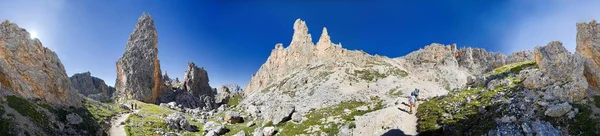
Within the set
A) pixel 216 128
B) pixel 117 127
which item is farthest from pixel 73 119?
pixel 216 128

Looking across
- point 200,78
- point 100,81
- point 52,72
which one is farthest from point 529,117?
point 100,81

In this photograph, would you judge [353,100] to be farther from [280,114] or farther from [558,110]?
[558,110]

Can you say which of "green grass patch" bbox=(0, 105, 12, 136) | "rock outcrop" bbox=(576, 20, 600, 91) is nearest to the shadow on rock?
"rock outcrop" bbox=(576, 20, 600, 91)

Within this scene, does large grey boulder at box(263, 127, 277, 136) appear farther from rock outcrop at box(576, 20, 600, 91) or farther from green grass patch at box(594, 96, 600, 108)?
rock outcrop at box(576, 20, 600, 91)

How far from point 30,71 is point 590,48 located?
76800 millimetres

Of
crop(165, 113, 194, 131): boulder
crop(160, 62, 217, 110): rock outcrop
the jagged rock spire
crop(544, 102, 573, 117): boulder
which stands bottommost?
crop(544, 102, 573, 117): boulder

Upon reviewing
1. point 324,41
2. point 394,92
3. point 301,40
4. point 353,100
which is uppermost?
point 301,40

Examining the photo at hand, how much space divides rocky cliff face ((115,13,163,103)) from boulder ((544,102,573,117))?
110721mm

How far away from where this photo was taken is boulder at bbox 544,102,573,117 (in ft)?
111

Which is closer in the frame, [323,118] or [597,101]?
[597,101]

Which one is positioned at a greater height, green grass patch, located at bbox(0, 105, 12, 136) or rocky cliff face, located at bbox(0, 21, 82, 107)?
rocky cliff face, located at bbox(0, 21, 82, 107)

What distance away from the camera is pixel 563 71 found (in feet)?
129

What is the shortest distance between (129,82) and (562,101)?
375 feet

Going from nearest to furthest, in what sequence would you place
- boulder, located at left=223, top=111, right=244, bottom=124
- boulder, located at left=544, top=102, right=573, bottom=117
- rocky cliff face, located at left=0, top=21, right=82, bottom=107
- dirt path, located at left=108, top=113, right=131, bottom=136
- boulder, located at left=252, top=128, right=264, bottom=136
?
boulder, located at left=544, top=102, right=573, bottom=117 → rocky cliff face, located at left=0, top=21, right=82, bottom=107 → dirt path, located at left=108, top=113, right=131, bottom=136 → boulder, located at left=252, top=128, right=264, bottom=136 → boulder, located at left=223, top=111, right=244, bottom=124
